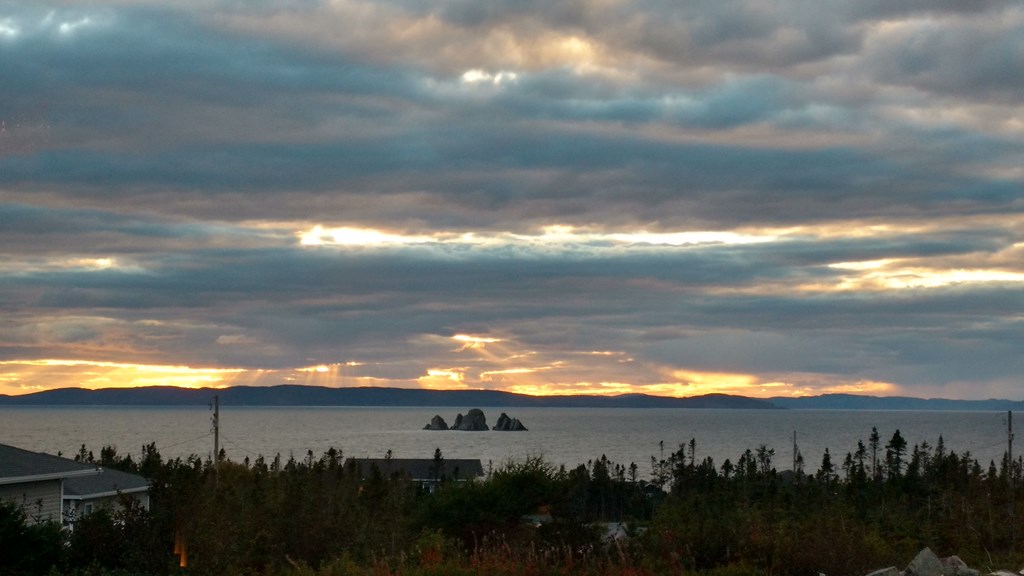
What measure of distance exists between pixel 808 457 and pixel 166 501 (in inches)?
6604

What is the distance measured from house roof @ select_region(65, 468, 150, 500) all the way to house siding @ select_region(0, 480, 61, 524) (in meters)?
5.87

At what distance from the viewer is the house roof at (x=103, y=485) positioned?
43509 mm

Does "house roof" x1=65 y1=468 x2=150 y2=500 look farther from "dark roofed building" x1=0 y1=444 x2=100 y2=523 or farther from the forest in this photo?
the forest

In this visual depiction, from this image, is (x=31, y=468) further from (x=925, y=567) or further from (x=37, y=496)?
(x=925, y=567)

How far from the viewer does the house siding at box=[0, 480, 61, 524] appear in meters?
33.7

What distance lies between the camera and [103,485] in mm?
46250

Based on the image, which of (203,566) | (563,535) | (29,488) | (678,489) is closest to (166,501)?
(203,566)

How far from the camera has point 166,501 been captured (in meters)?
25.2

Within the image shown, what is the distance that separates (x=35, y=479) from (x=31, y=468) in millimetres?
788

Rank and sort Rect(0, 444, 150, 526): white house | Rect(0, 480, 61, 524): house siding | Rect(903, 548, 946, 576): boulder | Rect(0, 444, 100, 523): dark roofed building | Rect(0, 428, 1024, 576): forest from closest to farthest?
1. Rect(903, 548, 946, 576): boulder
2. Rect(0, 428, 1024, 576): forest
3. Rect(0, 444, 150, 526): white house
4. Rect(0, 444, 100, 523): dark roofed building
5. Rect(0, 480, 61, 524): house siding

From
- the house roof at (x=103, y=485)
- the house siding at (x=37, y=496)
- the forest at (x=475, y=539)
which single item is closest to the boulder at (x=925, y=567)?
the forest at (x=475, y=539)

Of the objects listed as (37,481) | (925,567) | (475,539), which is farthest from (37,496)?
(925,567)

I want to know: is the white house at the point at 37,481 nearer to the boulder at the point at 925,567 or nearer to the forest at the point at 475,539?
the forest at the point at 475,539

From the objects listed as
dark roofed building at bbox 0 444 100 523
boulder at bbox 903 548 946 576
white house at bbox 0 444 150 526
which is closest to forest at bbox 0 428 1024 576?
boulder at bbox 903 548 946 576
